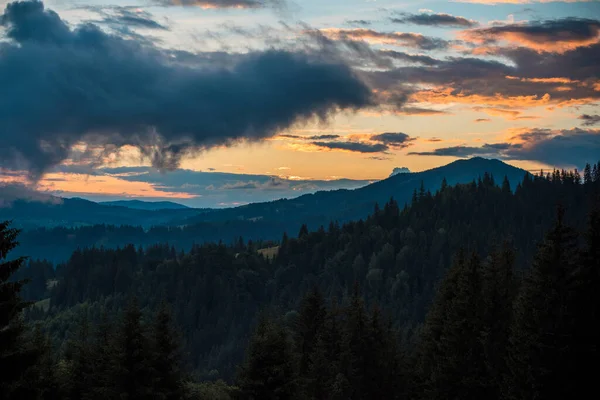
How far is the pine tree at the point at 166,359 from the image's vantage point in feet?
167

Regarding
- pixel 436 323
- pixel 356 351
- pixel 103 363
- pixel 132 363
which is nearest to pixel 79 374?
pixel 103 363

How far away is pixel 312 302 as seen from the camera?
69.2m

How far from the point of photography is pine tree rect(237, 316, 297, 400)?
49656 mm

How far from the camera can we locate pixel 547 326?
43.3 m

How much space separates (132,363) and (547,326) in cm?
2918

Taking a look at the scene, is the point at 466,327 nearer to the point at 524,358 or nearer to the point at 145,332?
the point at 524,358

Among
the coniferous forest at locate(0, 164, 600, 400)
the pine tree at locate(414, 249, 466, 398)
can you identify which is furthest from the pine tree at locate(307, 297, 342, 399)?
the pine tree at locate(414, 249, 466, 398)

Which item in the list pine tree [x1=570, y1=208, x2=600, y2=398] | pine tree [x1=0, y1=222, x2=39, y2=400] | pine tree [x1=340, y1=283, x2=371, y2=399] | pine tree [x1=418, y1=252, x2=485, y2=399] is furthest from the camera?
pine tree [x1=340, y1=283, x2=371, y2=399]

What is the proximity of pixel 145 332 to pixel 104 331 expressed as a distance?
15202 mm

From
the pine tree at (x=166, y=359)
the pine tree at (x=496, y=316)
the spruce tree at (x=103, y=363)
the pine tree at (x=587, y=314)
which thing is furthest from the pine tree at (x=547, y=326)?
the spruce tree at (x=103, y=363)

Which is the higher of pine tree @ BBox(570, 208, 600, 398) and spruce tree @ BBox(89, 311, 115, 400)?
pine tree @ BBox(570, 208, 600, 398)

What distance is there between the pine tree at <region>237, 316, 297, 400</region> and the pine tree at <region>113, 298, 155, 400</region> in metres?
6.94

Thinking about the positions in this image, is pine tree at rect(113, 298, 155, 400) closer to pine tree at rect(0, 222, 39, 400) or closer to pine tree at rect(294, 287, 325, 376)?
pine tree at rect(0, 222, 39, 400)

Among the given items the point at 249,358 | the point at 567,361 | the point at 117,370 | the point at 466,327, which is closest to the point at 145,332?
the point at 117,370
